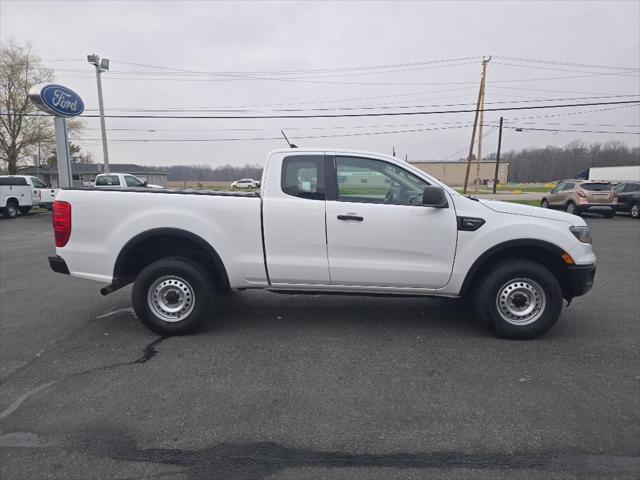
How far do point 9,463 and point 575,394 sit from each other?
393cm

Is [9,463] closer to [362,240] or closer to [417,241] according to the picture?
[362,240]

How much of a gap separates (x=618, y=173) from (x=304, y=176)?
199 ft

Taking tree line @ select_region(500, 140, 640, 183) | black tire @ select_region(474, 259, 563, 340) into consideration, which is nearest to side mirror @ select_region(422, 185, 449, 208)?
black tire @ select_region(474, 259, 563, 340)

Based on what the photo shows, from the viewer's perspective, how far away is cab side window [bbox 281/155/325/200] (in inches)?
163

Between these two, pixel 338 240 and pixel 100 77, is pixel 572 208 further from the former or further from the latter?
pixel 100 77

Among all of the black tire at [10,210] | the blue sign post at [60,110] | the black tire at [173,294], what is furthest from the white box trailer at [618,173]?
the black tire at [10,210]

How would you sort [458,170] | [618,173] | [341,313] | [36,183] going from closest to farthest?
[341,313] → [36,183] → [618,173] → [458,170]

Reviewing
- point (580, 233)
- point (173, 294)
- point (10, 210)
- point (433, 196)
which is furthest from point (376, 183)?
point (10, 210)

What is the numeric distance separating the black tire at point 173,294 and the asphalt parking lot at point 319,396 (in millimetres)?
197

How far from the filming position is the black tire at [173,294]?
4.15 m

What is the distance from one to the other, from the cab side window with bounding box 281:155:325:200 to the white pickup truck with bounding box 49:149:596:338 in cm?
1

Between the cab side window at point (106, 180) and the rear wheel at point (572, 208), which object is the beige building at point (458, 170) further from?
the cab side window at point (106, 180)

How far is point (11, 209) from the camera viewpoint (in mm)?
19766

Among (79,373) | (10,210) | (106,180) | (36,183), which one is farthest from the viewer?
(106,180)
